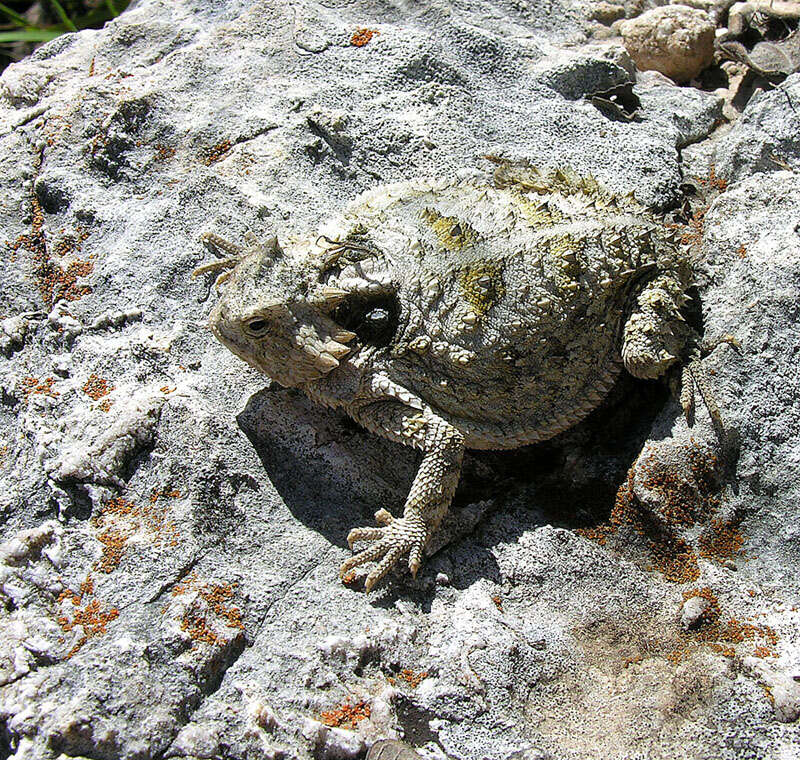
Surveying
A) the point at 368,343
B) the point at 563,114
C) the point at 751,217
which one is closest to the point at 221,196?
the point at 368,343

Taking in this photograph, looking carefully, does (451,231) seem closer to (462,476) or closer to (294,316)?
(294,316)

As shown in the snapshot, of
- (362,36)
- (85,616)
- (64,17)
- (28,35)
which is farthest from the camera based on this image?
(64,17)

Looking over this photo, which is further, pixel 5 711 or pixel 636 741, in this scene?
pixel 636 741

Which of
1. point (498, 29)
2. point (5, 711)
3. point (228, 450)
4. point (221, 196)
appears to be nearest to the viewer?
point (5, 711)

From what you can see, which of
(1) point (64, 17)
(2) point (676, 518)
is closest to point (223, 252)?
(2) point (676, 518)

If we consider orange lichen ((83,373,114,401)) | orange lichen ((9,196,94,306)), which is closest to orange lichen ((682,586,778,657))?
orange lichen ((83,373,114,401))

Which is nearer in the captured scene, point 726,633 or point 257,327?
point 726,633

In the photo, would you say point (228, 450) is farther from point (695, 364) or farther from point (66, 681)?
point (695, 364)

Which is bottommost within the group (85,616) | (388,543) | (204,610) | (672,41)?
(388,543)
